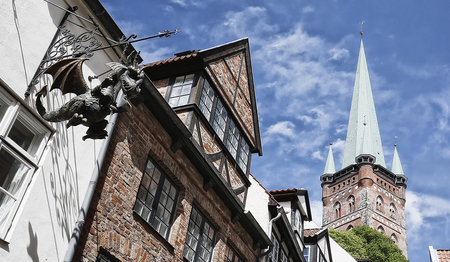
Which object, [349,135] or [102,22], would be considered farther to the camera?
[349,135]

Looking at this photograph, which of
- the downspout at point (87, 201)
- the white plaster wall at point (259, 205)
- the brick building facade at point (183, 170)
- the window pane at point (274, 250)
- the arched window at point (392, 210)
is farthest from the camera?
the arched window at point (392, 210)

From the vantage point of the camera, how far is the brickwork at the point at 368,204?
263ft

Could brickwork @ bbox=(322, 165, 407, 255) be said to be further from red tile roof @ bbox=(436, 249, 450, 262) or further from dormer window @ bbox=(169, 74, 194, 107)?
dormer window @ bbox=(169, 74, 194, 107)

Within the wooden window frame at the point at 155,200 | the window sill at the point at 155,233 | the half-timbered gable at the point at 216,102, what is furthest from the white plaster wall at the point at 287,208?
the window sill at the point at 155,233

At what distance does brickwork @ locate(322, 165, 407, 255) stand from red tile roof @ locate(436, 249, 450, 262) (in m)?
61.5

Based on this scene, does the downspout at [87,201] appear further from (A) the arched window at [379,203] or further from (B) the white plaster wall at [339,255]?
(A) the arched window at [379,203]

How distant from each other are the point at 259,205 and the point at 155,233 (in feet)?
21.6

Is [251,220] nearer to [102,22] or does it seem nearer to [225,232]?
[225,232]

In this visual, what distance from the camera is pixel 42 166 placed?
22.6 ft

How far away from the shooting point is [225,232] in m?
11.9

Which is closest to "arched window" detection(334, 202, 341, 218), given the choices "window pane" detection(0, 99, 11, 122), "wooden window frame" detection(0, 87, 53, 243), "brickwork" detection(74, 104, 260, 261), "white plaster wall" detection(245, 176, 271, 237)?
"white plaster wall" detection(245, 176, 271, 237)

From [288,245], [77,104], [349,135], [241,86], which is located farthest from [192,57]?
[349,135]

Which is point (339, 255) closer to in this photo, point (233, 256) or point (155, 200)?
point (233, 256)

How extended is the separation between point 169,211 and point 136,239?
1.41m
